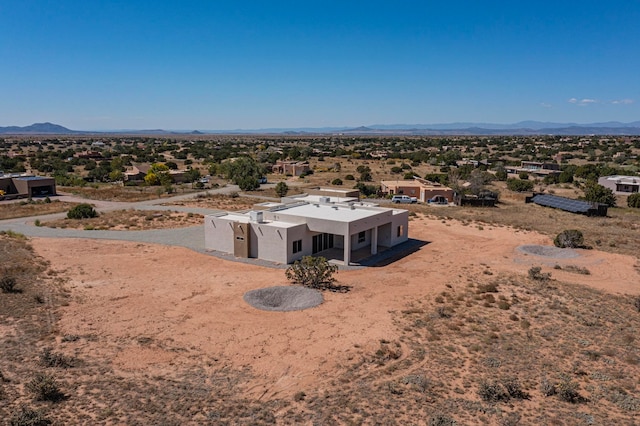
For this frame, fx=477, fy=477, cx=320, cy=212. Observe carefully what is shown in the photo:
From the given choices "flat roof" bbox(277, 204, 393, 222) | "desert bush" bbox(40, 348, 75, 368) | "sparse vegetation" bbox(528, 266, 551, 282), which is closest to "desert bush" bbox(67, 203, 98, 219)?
"flat roof" bbox(277, 204, 393, 222)

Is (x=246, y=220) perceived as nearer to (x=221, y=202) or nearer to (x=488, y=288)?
(x=488, y=288)

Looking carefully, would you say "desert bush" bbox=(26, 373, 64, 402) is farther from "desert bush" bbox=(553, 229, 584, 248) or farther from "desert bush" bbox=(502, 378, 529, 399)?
"desert bush" bbox=(553, 229, 584, 248)

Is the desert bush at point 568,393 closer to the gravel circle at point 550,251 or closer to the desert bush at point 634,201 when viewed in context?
the gravel circle at point 550,251

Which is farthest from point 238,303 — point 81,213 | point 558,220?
point 558,220

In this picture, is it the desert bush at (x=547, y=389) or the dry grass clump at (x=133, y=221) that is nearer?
the desert bush at (x=547, y=389)

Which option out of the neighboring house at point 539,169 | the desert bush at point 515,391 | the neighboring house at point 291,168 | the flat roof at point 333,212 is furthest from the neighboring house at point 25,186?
the neighboring house at point 539,169

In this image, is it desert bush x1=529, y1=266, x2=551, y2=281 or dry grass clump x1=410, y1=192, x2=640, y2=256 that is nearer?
desert bush x1=529, y1=266, x2=551, y2=281
